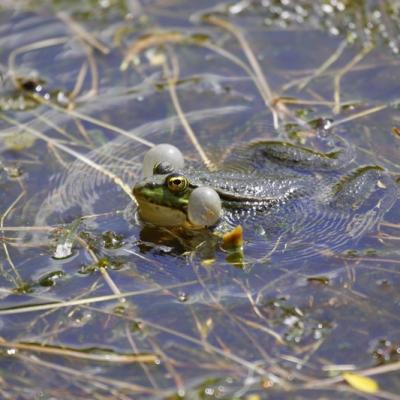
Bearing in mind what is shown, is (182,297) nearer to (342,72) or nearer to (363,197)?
(363,197)

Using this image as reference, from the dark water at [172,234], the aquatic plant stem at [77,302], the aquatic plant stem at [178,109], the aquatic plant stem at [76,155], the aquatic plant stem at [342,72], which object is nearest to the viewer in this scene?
the dark water at [172,234]

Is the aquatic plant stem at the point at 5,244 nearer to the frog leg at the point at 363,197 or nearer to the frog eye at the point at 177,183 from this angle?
the frog eye at the point at 177,183

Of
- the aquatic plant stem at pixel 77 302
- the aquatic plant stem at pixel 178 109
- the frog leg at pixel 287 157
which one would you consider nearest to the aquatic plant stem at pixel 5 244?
the aquatic plant stem at pixel 77 302

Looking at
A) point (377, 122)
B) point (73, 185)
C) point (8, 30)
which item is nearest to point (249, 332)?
point (73, 185)

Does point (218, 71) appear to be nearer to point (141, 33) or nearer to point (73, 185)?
point (141, 33)

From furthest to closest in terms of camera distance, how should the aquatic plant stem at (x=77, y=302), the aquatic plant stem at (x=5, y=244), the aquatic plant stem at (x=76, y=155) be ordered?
1. the aquatic plant stem at (x=76, y=155)
2. the aquatic plant stem at (x=5, y=244)
3. the aquatic plant stem at (x=77, y=302)

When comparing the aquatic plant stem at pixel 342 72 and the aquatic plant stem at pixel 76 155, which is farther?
the aquatic plant stem at pixel 342 72
